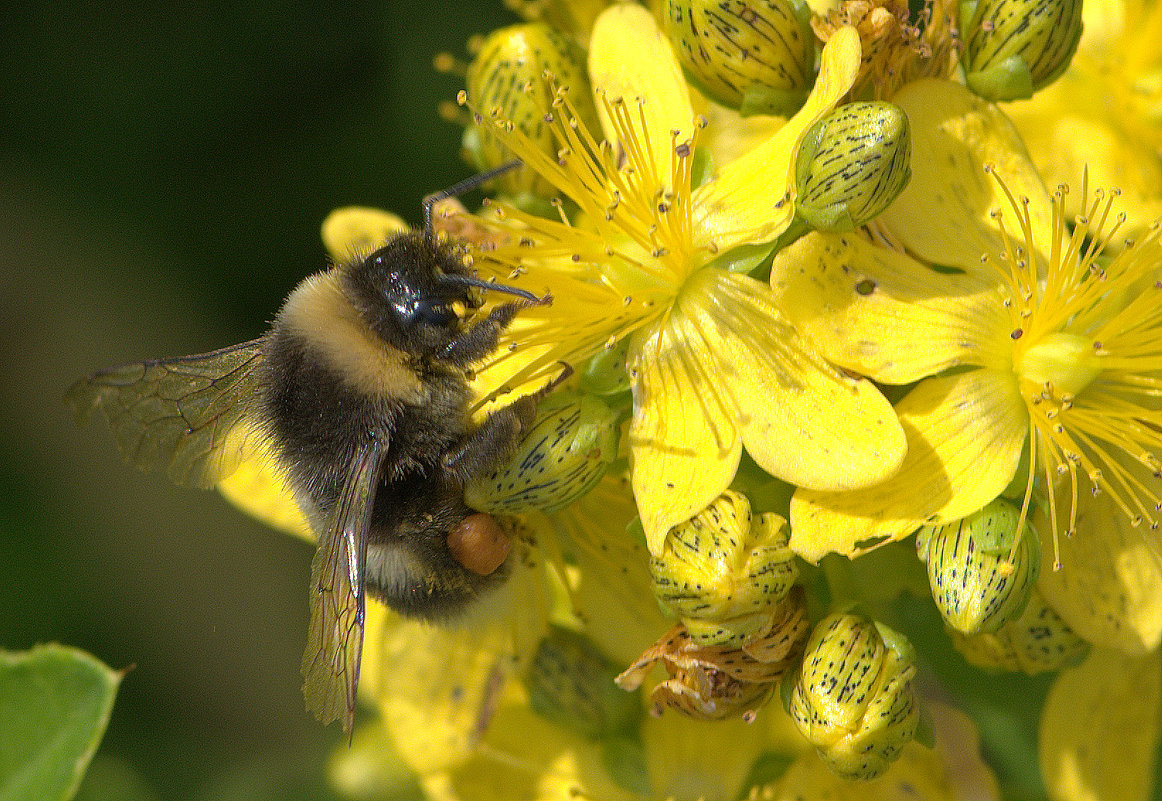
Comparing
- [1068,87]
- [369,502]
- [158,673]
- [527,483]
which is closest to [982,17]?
[1068,87]

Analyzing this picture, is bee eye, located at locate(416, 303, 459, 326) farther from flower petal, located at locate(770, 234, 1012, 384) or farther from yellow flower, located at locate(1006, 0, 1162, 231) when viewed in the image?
yellow flower, located at locate(1006, 0, 1162, 231)

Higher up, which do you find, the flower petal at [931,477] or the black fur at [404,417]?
the black fur at [404,417]

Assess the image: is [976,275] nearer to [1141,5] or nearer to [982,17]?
[982,17]

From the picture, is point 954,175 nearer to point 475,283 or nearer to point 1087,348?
point 1087,348

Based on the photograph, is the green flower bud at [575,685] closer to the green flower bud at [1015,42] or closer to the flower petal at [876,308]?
the flower petal at [876,308]

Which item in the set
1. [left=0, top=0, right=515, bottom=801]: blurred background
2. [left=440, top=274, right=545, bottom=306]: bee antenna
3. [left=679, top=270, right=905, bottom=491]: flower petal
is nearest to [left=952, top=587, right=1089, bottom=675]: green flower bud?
[left=679, top=270, right=905, bottom=491]: flower petal

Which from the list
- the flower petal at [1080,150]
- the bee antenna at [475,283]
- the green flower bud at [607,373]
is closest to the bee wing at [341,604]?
the bee antenna at [475,283]

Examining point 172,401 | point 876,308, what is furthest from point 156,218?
point 876,308
